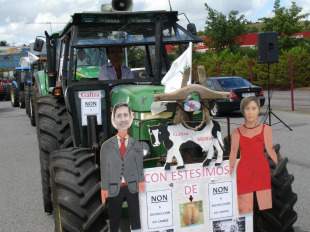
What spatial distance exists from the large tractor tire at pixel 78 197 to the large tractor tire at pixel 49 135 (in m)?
1.34

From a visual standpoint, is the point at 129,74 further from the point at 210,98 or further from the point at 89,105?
the point at 210,98

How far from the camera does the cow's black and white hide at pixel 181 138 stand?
3246mm

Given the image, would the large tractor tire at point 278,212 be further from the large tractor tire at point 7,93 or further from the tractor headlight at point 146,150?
the large tractor tire at point 7,93

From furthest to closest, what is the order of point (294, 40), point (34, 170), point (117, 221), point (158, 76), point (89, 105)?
point (294, 40) < point (34, 170) < point (158, 76) < point (89, 105) < point (117, 221)

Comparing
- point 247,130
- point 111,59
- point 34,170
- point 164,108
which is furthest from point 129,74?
point 34,170

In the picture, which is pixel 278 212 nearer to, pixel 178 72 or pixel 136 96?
pixel 178 72

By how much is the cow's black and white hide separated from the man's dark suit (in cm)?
19

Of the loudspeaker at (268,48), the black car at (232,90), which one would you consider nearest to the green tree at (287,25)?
the black car at (232,90)

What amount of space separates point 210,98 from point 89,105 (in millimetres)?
1526

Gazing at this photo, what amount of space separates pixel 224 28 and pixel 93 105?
3500 cm

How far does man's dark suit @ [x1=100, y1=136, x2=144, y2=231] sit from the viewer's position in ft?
10.3

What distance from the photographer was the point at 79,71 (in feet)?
16.3

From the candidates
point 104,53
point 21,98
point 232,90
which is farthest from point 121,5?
point 21,98

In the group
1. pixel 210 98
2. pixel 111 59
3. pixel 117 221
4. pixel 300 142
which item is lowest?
pixel 300 142
